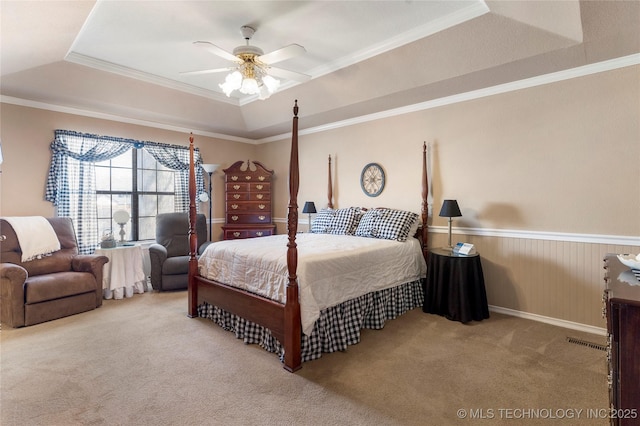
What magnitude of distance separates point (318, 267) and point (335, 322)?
A: 1.76 feet

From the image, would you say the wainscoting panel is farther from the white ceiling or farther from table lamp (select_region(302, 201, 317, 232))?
table lamp (select_region(302, 201, 317, 232))

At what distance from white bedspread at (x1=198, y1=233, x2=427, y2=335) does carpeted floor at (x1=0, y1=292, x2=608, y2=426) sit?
0.49m

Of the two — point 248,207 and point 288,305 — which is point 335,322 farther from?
point 248,207

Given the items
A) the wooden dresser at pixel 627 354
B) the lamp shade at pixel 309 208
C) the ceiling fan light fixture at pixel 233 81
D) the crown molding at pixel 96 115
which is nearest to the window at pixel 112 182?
the crown molding at pixel 96 115

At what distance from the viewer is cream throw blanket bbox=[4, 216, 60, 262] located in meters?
3.52

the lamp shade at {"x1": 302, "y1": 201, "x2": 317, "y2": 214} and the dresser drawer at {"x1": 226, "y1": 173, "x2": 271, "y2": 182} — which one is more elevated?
the dresser drawer at {"x1": 226, "y1": 173, "x2": 271, "y2": 182}

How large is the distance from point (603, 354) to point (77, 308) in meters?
5.13

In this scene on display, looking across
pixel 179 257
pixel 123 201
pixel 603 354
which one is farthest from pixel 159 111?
pixel 603 354

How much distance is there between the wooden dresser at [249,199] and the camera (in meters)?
5.67

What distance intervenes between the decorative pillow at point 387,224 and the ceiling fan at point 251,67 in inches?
73.8

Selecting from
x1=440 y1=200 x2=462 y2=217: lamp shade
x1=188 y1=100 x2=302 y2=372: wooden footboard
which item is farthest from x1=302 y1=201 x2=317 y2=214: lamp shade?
x1=188 y1=100 x2=302 y2=372: wooden footboard

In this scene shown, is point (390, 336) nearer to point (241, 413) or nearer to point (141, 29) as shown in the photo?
point (241, 413)

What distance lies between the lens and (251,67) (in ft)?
9.62

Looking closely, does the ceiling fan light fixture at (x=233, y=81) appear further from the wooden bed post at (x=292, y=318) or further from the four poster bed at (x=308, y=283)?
the wooden bed post at (x=292, y=318)
